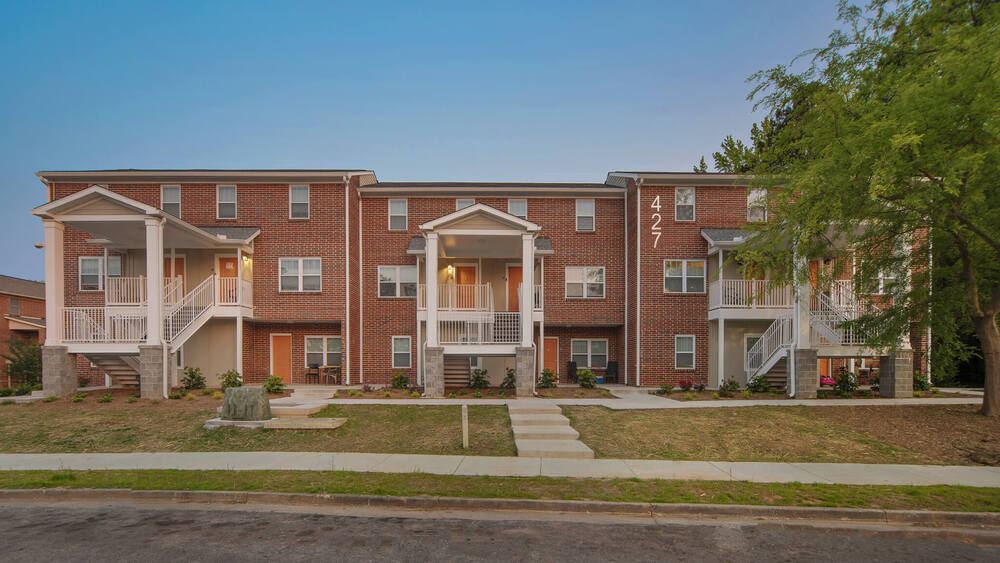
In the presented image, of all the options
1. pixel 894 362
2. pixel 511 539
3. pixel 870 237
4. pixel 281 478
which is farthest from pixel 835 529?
pixel 894 362

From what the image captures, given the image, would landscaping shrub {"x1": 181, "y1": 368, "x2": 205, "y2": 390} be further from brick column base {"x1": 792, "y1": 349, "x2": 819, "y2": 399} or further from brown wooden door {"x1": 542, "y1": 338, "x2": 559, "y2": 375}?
brick column base {"x1": 792, "y1": 349, "x2": 819, "y2": 399}

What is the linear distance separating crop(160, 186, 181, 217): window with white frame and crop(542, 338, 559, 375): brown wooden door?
50.4ft

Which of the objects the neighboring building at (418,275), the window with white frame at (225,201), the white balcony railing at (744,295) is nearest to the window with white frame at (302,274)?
the neighboring building at (418,275)

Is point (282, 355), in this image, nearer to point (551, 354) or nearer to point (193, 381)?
point (193, 381)

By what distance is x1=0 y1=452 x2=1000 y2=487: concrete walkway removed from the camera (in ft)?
28.0

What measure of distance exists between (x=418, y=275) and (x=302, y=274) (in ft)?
14.6

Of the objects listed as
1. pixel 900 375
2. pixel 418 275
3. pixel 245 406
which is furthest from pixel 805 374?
pixel 245 406

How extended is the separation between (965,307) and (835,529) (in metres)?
10.3

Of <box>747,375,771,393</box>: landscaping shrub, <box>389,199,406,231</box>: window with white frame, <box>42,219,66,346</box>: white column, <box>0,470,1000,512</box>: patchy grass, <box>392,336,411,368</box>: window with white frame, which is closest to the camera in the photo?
<box>0,470,1000,512</box>: patchy grass

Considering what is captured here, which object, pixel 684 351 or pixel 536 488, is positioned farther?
pixel 684 351

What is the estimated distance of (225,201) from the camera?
2084 centimetres

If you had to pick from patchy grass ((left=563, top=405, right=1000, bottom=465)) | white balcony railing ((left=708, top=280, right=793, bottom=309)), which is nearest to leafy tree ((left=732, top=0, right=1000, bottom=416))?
patchy grass ((left=563, top=405, right=1000, bottom=465))

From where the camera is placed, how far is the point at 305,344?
21.1 metres

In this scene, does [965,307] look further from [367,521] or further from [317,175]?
[317,175]
